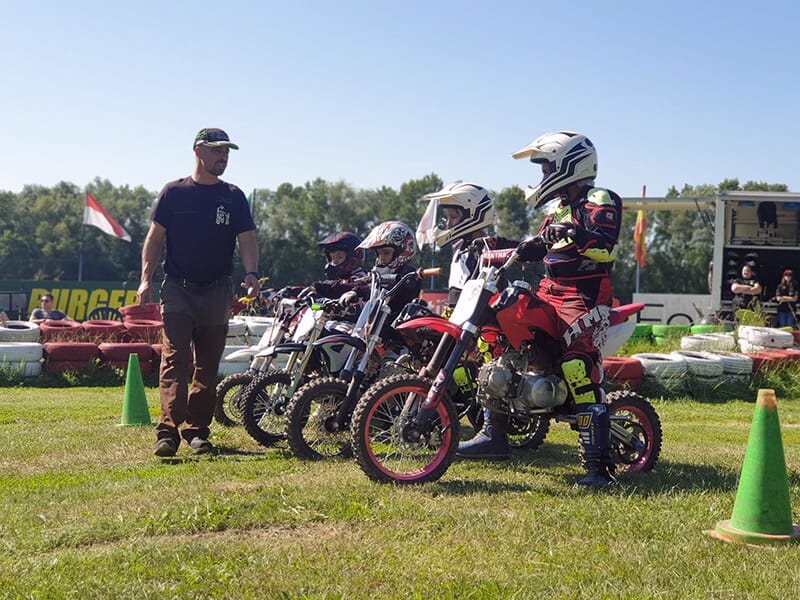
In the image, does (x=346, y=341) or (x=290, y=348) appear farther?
(x=290, y=348)

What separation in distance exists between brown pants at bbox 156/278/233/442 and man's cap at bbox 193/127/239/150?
3.33 feet

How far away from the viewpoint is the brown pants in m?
6.52

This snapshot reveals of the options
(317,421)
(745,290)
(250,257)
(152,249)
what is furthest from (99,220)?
(317,421)

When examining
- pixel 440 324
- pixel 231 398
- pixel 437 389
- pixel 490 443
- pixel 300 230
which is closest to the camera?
pixel 437 389

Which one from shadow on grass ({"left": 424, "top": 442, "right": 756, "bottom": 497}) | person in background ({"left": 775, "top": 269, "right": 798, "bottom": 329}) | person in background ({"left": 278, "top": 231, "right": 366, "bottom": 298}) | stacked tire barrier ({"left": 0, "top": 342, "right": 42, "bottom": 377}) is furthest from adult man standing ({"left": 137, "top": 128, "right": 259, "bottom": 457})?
person in background ({"left": 775, "top": 269, "right": 798, "bottom": 329})

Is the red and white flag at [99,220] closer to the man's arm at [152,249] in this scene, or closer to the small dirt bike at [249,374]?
the small dirt bike at [249,374]

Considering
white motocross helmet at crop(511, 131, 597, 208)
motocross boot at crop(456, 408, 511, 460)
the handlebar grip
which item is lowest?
motocross boot at crop(456, 408, 511, 460)

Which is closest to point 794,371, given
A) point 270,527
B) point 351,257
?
point 351,257

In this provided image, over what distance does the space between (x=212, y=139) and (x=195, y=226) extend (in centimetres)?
65

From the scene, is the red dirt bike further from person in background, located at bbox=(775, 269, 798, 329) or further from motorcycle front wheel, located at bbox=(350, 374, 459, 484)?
person in background, located at bbox=(775, 269, 798, 329)

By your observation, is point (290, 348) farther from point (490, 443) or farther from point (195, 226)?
point (490, 443)

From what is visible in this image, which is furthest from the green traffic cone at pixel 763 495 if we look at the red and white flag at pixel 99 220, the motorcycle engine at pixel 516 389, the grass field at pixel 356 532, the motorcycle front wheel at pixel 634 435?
the red and white flag at pixel 99 220

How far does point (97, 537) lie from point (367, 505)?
51.4 inches

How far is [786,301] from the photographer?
18922 mm
